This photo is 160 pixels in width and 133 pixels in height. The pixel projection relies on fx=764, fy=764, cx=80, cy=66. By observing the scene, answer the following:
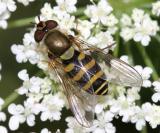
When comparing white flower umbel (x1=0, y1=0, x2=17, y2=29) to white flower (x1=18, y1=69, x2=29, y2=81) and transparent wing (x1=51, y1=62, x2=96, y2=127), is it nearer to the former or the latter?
white flower (x1=18, y1=69, x2=29, y2=81)

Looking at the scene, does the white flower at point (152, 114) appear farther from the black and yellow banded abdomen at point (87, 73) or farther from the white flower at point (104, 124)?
the black and yellow banded abdomen at point (87, 73)

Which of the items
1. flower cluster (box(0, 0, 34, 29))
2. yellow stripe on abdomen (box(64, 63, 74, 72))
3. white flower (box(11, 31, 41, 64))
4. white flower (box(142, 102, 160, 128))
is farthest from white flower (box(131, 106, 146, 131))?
flower cluster (box(0, 0, 34, 29))

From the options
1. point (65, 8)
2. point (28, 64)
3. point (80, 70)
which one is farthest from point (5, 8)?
point (80, 70)

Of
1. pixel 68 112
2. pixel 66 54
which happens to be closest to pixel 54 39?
pixel 66 54

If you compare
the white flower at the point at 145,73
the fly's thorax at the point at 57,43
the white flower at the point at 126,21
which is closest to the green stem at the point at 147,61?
the white flower at the point at 145,73

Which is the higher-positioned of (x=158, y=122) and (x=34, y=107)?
(x=34, y=107)

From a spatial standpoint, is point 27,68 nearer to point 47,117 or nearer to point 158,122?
point 47,117

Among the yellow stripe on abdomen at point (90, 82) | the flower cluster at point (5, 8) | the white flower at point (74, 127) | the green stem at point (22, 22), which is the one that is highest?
the flower cluster at point (5, 8)
